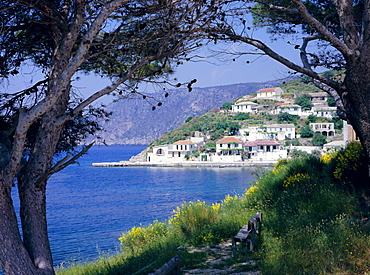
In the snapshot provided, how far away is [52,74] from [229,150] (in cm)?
7859

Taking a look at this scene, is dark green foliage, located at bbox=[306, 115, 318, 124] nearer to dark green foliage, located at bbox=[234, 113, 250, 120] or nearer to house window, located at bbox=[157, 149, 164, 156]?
dark green foliage, located at bbox=[234, 113, 250, 120]

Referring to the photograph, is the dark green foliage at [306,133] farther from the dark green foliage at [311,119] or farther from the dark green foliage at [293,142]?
the dark green foliage at [311,119]

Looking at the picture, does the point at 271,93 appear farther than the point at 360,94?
Yes

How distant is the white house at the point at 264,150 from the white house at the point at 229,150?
1999 millimetres

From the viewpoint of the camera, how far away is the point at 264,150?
263 feet

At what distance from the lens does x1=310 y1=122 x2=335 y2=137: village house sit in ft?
294

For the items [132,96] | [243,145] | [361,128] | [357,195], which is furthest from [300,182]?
[243,145]

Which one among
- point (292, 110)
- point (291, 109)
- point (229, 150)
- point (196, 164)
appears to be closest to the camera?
point (196, 164)

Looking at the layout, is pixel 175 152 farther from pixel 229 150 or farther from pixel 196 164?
pixel 229 150

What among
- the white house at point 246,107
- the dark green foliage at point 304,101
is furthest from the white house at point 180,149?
the dark green foliage at point 304,101

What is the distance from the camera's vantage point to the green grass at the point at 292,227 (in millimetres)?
4531

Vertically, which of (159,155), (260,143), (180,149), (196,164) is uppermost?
(260,143)

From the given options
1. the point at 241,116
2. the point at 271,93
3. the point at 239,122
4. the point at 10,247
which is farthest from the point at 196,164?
the point at 10,247

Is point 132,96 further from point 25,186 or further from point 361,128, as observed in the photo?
point 361,128
